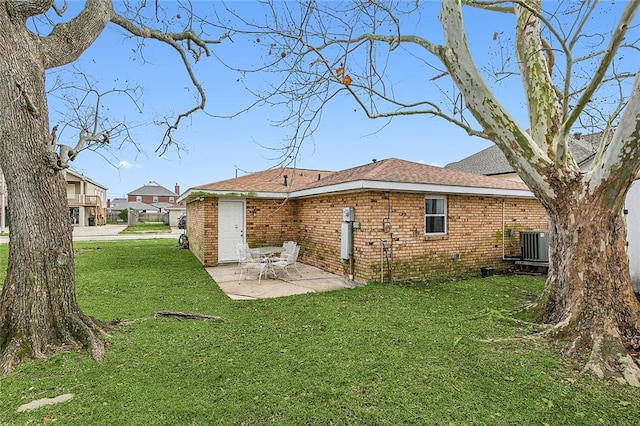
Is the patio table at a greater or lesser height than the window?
lesser

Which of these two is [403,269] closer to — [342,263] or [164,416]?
[342,263]

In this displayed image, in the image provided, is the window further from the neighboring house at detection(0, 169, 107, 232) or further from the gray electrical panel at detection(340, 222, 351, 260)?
the neighboring house at detection(0, 169, 107, 232)

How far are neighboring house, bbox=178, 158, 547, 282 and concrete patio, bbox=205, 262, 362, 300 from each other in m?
0.54

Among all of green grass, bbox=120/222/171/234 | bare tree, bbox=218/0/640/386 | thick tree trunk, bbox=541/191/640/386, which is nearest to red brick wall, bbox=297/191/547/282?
bare tree, bbox=218/0/640/386

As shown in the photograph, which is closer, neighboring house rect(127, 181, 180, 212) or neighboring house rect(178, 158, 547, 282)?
neighboring house rect(178, 158, 547, 282)

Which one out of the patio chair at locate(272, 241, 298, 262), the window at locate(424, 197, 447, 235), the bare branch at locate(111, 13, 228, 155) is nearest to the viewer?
the bare branch at locate(111, 13, 228, 155)

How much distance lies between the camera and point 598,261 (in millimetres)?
4531

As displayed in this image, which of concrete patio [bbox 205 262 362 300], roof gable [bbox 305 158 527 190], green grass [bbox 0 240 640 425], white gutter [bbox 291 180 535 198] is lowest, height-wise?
concrete patio [bbox 205 262 362 300]

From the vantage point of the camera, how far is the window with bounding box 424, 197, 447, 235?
9188mm

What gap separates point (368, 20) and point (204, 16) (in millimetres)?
2762

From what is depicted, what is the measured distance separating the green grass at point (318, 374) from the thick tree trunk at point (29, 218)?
38 centimetres

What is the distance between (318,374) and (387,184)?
5267mm

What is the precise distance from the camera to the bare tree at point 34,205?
12.8 feet

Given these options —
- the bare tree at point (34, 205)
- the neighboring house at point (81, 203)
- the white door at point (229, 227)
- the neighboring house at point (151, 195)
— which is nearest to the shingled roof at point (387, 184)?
the white door at point (229, 227)
